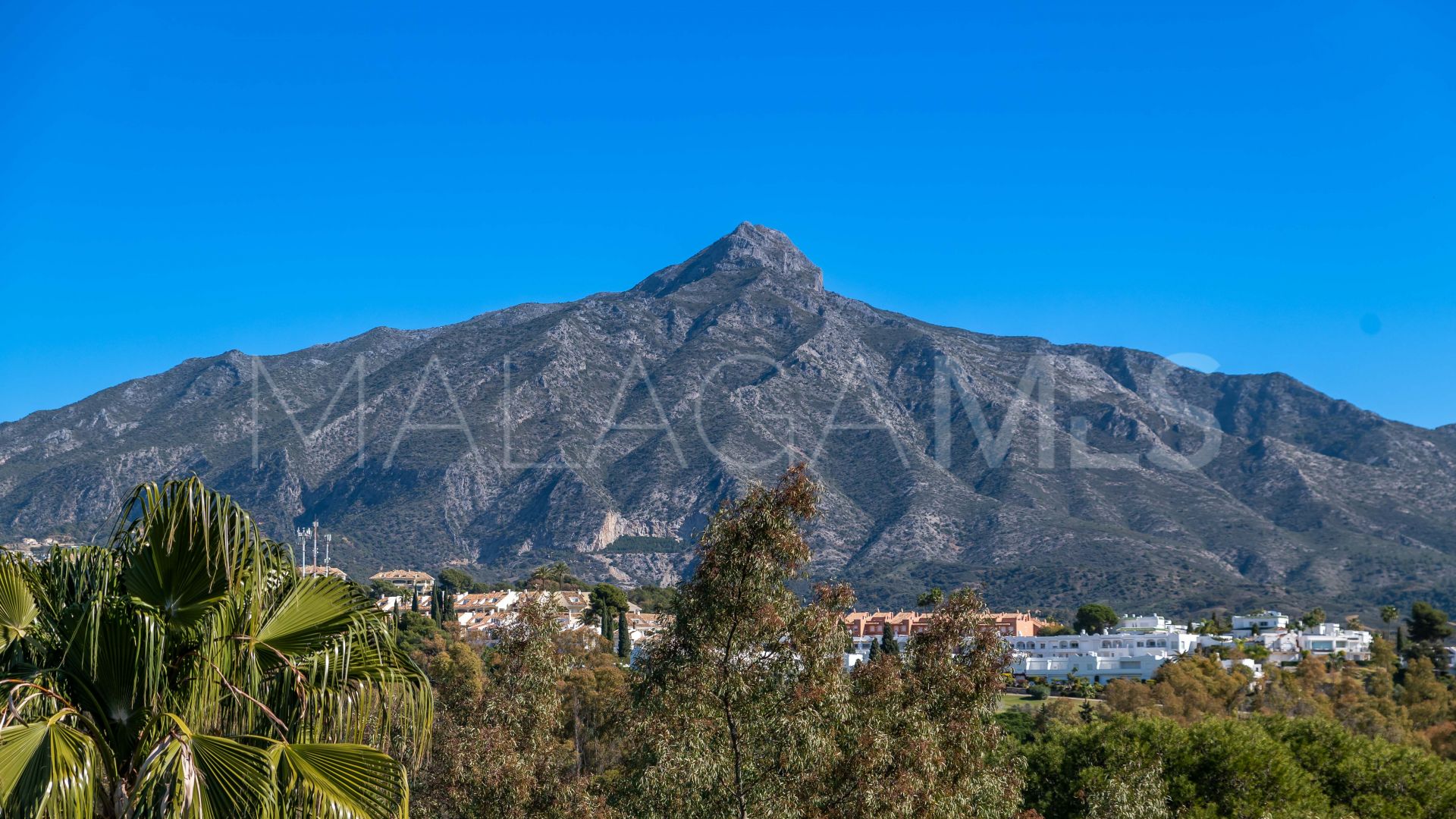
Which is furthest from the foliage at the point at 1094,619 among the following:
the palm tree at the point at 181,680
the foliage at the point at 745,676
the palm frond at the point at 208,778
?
the palm frond at the point at 208,778

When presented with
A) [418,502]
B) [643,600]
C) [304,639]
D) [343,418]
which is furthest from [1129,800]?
[343,418]

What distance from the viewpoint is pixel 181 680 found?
845 cm

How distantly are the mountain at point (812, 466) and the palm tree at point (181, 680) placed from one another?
131176 mm

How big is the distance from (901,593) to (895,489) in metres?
21.9

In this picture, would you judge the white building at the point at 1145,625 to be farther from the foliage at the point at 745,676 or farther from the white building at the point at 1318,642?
the foliage at the point at 745,676

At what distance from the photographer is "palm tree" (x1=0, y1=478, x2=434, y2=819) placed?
763 cm

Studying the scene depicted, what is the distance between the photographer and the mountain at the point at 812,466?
148 m

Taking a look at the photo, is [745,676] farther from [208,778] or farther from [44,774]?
[44,774]

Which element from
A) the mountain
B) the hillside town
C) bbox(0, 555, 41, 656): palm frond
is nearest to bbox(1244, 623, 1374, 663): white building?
the hillside town

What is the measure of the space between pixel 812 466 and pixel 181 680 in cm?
13810

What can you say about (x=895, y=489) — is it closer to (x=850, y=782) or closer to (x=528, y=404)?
(x=528, y=404)

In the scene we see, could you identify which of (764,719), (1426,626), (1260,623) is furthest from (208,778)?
(1260,623)

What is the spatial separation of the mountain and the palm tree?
131 m

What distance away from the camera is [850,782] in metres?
16.3
